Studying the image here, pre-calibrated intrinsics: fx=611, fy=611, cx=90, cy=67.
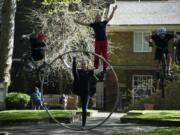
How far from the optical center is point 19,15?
43031 mm

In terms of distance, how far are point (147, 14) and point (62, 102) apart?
12.2 metres

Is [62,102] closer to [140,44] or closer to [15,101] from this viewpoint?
[15,101]

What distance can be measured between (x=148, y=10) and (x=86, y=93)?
29.8m

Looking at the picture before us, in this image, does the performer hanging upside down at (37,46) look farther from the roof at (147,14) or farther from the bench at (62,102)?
the roof at (147,14)

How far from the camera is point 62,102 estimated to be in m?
35.3

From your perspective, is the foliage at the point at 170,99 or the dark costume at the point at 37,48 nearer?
the dark costume at the point at 37,48

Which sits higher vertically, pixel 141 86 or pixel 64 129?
pixel 141 86

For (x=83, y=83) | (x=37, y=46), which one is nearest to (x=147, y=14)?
(x=37, y=46)

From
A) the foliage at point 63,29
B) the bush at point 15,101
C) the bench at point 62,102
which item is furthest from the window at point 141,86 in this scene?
the bush at point 15,101

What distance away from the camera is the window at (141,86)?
129 ft

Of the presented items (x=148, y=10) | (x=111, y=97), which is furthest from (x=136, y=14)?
(x=111, y=97)

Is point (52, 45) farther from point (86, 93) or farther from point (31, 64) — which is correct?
point (86, 93)

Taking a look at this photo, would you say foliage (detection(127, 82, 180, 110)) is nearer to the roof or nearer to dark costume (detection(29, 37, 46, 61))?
dark costume (detection(29, 37, 46, 61))

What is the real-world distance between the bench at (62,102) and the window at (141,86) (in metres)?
5.28
